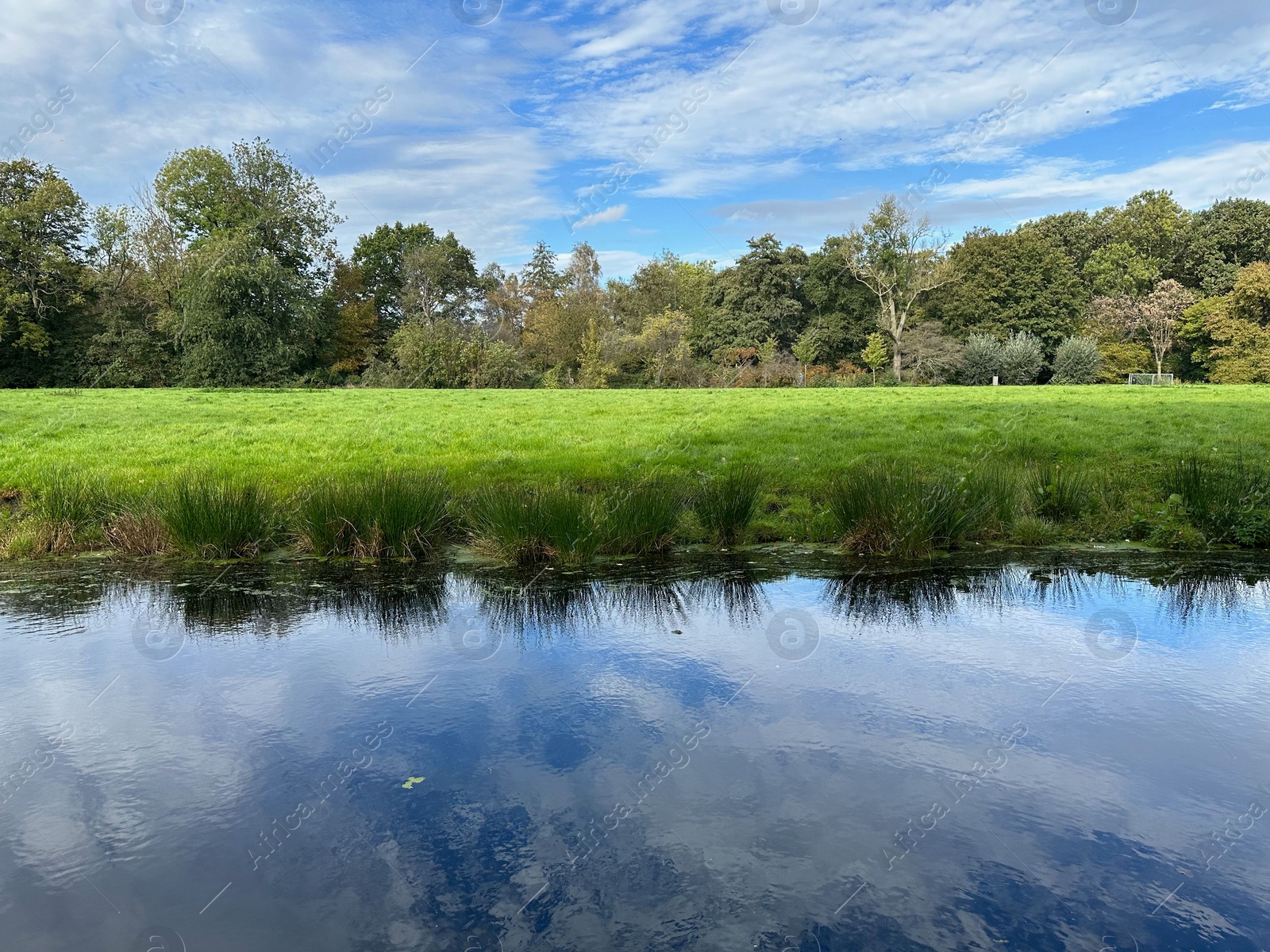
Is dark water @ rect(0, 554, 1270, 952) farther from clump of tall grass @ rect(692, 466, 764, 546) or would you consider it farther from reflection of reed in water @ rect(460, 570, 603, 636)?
clump of tall grass @ rect(692, 466, 764, 546)

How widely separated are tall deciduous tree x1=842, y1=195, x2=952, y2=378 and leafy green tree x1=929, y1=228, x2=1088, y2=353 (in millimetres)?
1689

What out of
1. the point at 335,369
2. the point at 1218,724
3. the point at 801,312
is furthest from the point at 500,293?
the point at 1218,724

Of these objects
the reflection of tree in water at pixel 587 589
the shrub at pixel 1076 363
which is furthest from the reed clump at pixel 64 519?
the shrub at pixel 1076 363

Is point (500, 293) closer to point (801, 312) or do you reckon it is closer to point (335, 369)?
point (335, 369)

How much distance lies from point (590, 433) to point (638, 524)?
706cm

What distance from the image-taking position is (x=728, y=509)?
8.45 m

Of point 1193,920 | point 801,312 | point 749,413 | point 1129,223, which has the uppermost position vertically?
point 1129,223

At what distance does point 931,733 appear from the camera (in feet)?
13.3

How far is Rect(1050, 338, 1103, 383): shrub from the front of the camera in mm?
42531

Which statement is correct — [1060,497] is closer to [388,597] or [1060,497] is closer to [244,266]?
[388,597]

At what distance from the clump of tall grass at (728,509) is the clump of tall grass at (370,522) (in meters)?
2.55

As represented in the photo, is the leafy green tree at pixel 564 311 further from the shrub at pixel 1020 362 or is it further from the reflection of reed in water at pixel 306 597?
the reflection of reed in water at pixel 306 597

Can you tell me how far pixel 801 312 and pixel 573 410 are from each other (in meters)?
34.7

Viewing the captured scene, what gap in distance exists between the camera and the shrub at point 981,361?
139 feet
